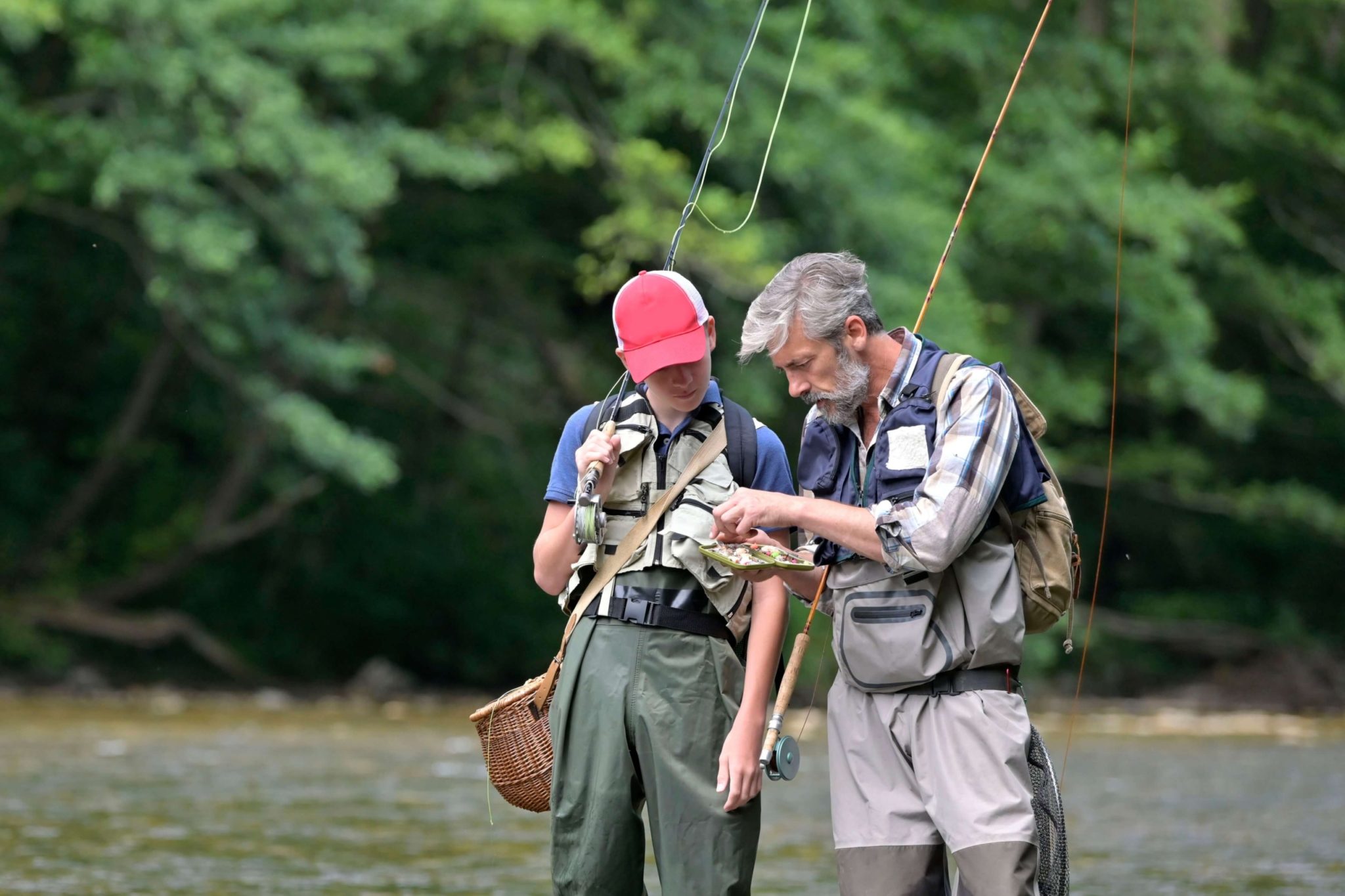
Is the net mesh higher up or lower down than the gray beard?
lower down

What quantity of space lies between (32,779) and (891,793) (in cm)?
706

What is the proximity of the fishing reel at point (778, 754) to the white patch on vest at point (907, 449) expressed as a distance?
1.75 ft

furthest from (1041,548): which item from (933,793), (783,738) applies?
(783,738)

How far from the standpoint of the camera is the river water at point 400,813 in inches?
269

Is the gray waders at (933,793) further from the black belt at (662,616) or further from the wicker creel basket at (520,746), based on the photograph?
the wicker creel basket at (520,746)

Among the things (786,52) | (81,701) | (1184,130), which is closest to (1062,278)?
(1184,130)

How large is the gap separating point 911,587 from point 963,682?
0.64ft

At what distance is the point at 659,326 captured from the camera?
3.67m

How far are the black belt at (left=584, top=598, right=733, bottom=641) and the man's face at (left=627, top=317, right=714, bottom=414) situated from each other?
39cm

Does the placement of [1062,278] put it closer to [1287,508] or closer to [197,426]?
[1287,508]

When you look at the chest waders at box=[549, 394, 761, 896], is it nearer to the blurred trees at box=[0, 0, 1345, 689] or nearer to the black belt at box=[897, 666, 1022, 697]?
the black belt at box=[897, 666, 1022, 697]

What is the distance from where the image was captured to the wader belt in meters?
3.72

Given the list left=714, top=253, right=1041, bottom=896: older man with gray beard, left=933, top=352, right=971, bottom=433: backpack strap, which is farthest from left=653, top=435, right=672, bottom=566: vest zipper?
left=933, top=352, right=971, bottom=433: backpack strap

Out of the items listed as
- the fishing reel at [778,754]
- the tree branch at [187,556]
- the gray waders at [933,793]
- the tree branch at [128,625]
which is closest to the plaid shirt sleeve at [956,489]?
the gray waders at [933,793]
